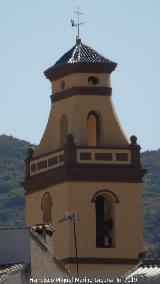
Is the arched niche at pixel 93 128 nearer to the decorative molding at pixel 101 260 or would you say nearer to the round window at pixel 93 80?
the round window at pixel 93 80

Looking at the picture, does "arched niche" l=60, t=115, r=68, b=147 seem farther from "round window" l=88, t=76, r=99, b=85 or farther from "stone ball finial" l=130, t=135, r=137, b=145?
"stone ball finial" l=130, t=135, r=137, b=145

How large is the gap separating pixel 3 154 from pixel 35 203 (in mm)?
108863

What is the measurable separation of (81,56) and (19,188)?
87146 mm

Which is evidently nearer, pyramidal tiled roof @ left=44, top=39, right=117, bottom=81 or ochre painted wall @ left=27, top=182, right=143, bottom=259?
ochre painted wall @ left=27, top=182, right=143, bottom=259

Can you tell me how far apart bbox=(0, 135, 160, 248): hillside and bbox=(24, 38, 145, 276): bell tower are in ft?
152

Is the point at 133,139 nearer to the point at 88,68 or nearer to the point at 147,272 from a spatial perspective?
the point at 88,68

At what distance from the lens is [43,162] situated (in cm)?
7288

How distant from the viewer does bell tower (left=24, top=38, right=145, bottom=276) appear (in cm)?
7094

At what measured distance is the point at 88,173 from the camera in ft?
233

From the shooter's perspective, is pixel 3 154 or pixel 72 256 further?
pixel 3 154

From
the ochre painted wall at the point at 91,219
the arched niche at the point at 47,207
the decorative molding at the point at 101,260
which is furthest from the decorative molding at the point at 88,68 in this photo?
the decorative molding at the point at 101,260

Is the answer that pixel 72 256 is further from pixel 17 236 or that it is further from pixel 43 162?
pixel 17 236

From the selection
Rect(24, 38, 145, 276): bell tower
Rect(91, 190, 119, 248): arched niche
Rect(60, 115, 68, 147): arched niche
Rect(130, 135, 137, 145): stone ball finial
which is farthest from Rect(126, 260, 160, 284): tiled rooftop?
Rect(60, 115, 68, 147): arched niche

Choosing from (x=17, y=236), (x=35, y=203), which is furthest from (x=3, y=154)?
(x=17, y=236)
